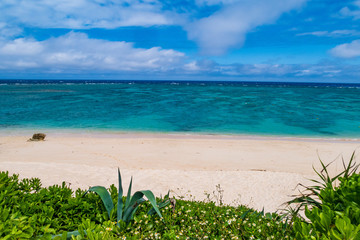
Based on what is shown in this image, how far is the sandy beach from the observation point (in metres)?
7.27

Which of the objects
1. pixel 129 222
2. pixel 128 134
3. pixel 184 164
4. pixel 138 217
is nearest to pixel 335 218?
pixel 138 217

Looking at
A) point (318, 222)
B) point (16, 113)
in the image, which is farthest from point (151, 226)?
point (16, 113)

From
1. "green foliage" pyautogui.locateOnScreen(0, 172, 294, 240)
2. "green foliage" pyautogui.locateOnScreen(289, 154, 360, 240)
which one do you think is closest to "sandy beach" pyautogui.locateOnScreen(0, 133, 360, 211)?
"green foliage" pyautogui.locateOnScreen(0, 172, 294, 240)

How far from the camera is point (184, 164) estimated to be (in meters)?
10.2

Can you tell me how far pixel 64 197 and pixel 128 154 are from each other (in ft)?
26.9

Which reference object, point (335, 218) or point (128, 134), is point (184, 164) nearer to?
point (335, 218)

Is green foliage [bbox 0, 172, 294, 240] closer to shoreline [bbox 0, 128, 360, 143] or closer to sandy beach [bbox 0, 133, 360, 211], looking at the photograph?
sandy beach [bbox 0, 133, 360, 211]

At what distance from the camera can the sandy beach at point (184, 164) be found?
727 cm

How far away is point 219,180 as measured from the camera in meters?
7.93

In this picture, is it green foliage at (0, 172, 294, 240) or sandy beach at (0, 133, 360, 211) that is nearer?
green foliage at (0, 172, 294, 240)

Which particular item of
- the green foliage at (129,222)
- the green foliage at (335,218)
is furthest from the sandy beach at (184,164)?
the green foliage at (335,218)

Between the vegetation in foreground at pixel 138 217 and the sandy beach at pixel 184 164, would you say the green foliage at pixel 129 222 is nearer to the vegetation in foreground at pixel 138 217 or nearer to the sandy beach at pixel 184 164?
the vegetation in foreground at pixel 138 217

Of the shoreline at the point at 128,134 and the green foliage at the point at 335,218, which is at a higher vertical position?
the green foliage at the point at 335,218

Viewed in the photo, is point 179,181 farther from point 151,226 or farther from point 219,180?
point 151,226
